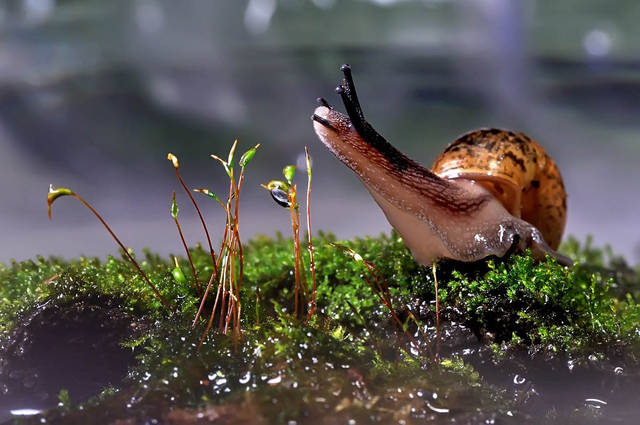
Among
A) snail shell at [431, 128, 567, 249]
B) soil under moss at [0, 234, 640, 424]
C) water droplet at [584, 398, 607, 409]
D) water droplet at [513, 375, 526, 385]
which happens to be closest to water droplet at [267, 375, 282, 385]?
soil under moss at [0, 234, 640, 424]

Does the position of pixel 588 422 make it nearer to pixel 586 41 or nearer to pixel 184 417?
pixel 184 417

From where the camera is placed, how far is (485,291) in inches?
54.6

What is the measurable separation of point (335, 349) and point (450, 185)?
22.0 inches

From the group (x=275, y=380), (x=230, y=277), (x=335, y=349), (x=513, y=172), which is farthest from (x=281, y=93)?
(x=275, y=380)

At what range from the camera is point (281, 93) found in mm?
3779

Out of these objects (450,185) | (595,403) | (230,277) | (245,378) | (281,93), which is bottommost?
(595,403)

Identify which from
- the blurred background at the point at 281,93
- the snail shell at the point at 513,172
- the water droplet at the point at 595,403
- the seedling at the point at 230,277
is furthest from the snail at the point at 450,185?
the blurred background at the point at 281,93

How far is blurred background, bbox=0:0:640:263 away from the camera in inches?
133

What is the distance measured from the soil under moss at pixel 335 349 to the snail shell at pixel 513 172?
25 centimetres

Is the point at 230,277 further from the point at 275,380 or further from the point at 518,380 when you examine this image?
the point at 518,380

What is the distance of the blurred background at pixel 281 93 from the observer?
3.37 metres

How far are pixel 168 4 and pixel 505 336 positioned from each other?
3092 millimetres

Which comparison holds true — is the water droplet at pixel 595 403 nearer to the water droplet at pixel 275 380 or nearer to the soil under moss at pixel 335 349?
the soil under moss at pixel 335 349

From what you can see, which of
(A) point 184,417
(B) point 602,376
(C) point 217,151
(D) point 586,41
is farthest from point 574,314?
(D) point 586,41
